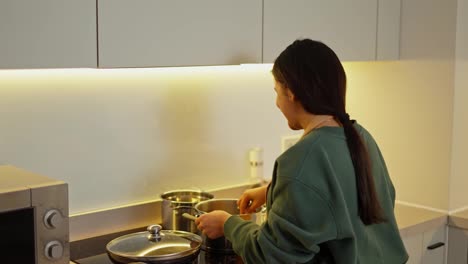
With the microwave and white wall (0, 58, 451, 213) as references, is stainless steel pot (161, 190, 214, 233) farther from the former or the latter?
the microwave

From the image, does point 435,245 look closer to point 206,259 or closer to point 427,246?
point 427,246

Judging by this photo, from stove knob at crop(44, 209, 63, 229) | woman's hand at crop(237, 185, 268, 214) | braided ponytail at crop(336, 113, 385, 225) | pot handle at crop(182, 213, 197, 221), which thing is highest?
braided ponytail at crop(336, 113, 385, 225)

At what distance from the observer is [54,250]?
1482mm

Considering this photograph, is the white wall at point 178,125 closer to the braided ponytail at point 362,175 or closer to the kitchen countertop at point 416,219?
the kitchen countertop at point 416,219

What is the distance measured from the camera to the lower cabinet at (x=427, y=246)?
2.27 m

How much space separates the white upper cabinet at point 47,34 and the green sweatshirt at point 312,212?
1.70 feet

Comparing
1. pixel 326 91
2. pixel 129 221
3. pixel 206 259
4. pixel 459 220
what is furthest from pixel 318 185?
pixel 459 220

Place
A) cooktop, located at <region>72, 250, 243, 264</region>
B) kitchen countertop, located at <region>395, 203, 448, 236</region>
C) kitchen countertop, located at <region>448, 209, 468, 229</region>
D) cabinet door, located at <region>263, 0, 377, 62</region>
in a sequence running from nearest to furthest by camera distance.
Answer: cooktop, located at <region>72, 250, 243, 264</region> < cabinet door, located at <region>263, 0, 377, 62</region> < kitchen countertop, located at <region>395, 203, 448, 236</region> < kitchen countertop, located at <region>448, 209, 468, 229</region>

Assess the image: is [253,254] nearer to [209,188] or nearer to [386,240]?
[386,240]

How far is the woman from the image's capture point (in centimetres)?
144

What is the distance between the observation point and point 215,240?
1.80m

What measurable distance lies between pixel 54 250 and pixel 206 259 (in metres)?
0.46

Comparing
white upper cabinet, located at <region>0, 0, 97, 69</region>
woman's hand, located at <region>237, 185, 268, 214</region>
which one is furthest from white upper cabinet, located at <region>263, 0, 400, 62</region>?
white upper cabinet, located at <region>0, 0, 97, 69</region>

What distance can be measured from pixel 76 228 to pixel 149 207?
0.26m
